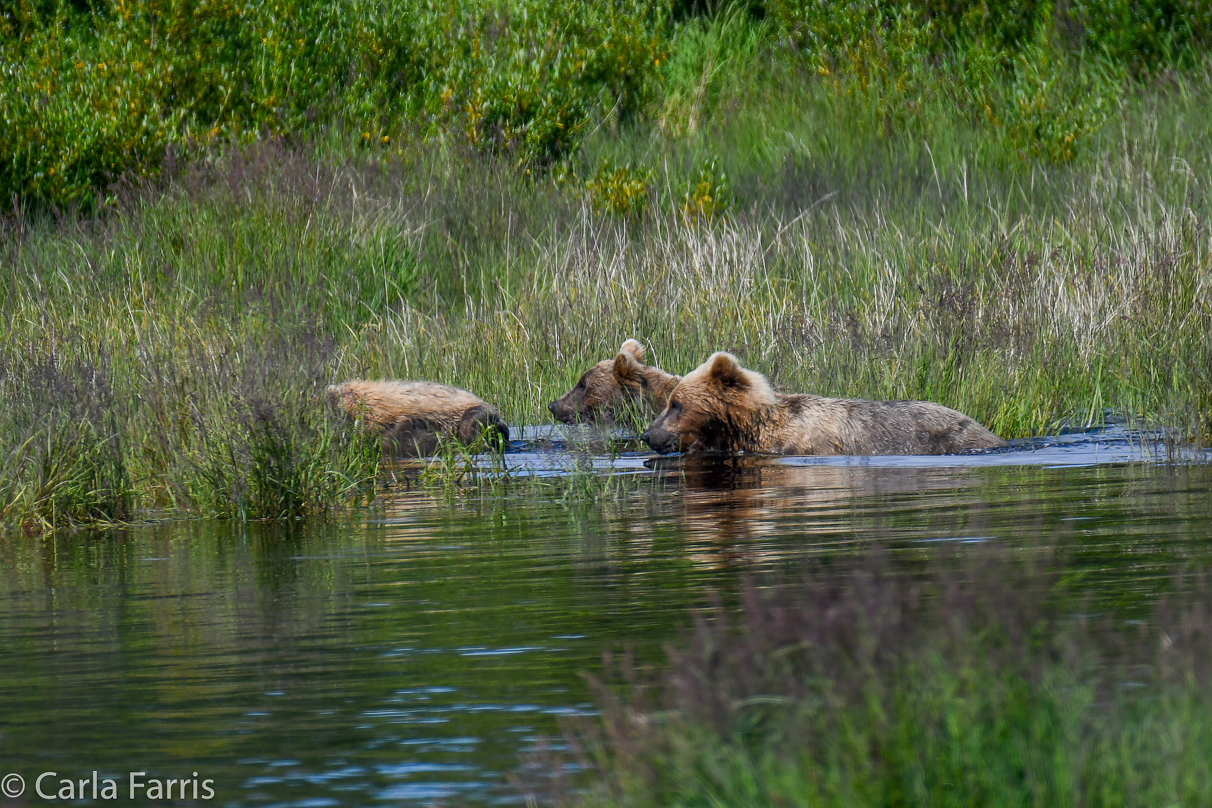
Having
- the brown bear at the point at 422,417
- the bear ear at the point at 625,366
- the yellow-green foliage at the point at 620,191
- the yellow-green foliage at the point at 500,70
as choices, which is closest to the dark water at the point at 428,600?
the brown bear at the point at 422,417

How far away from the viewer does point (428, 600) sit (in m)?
7.71

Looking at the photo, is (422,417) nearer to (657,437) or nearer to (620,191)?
(657,437)

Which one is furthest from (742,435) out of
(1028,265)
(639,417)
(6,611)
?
(6,611)

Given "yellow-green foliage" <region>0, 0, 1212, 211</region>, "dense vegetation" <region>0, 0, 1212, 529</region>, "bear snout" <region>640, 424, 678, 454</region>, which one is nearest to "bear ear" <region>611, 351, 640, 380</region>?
"dense vegetation" <region>0, 0, 1212, 529</region>

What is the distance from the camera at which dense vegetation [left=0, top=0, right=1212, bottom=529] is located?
12492 mm

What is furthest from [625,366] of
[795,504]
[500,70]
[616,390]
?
[500,70]

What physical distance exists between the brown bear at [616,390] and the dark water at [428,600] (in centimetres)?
289

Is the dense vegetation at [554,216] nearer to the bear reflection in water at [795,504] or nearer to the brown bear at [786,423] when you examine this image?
the brown bear at [786,423]

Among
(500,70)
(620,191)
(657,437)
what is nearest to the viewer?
(657,437)

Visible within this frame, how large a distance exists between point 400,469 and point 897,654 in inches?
380

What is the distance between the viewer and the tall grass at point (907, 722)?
12.2 feet

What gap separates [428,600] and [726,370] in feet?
22.9

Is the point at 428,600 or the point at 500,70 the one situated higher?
the point at 500,70

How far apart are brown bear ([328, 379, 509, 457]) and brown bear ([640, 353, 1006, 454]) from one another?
52.3 inches
